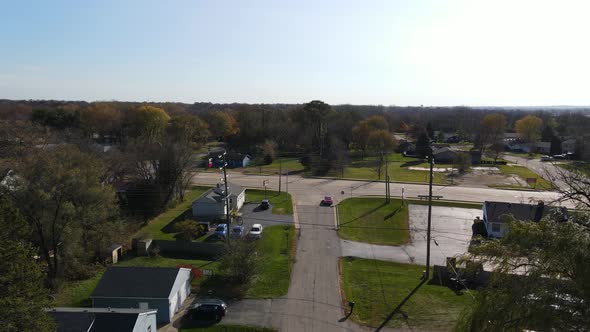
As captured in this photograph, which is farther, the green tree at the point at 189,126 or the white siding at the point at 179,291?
the green tree at the point at 189,126

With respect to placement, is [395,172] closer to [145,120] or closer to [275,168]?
[275,168]

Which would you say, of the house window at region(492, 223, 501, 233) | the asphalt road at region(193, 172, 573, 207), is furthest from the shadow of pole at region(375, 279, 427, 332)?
the asphalt road at region(193, 172, 573, 207)

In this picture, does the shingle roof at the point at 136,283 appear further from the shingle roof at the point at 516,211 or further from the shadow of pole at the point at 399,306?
the shingle roof at the point at 516,211

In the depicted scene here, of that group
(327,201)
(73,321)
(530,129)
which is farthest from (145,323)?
(530,129)

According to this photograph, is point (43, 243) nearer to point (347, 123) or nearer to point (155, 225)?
point (155, 225)

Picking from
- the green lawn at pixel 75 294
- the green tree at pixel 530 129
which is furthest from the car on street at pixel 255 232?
the green tree at pixel 530 129

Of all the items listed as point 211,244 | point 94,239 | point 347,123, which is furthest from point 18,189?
point 347,123
